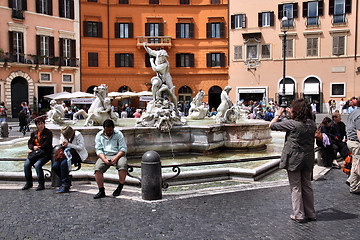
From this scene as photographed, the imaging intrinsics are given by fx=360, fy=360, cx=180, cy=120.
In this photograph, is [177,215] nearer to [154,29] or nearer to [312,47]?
[312,47]

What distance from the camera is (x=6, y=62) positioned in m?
30.6

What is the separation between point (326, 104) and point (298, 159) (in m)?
32.4

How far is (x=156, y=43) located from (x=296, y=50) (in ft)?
46.7

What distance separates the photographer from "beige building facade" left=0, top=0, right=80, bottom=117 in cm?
3114

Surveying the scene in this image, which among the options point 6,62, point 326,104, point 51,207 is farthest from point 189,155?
point 326,104

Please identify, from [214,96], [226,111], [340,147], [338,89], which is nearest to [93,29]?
[214,96]

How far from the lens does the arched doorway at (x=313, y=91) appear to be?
115ft

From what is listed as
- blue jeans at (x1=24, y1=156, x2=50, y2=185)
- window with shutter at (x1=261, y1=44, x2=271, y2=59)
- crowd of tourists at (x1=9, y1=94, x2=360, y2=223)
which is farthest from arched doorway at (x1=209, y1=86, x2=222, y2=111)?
blue jeans at (x1=24, y1=156, x2=50, y2=185)

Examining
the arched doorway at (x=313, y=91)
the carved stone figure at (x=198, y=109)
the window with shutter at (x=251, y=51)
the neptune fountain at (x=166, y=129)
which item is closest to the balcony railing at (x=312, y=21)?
the arched doorway at (x=313, y=91)

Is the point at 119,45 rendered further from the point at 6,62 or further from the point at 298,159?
the point at 298,159

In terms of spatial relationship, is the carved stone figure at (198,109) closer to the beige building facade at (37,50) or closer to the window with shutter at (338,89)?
the beige building facade at (37,50)

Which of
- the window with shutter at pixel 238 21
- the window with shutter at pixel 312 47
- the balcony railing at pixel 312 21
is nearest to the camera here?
the balcony railing at pixel 312 21

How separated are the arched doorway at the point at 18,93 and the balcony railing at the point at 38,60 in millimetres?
1706

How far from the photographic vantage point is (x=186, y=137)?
10109 millimetres
